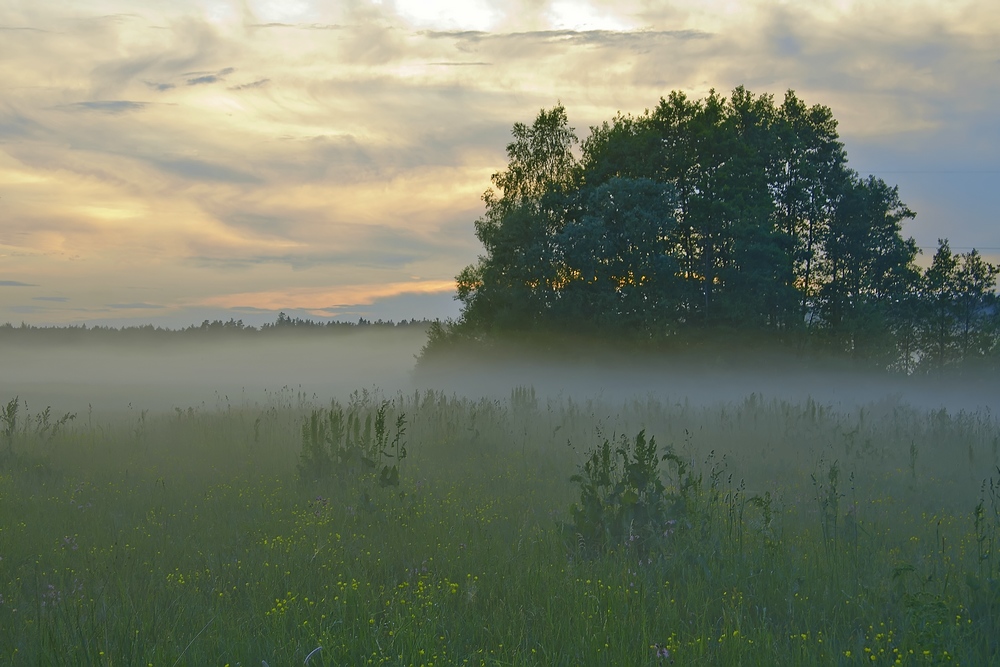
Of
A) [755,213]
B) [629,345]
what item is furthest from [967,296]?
[629,345]

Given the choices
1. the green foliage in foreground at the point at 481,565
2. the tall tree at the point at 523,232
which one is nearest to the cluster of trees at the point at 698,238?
the tall tree at the point at 523,232

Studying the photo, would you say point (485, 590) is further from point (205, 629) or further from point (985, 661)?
point (985, 661)

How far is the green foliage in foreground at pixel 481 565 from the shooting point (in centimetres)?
518

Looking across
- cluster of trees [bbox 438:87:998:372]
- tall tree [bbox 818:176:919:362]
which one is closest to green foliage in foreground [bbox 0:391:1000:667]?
cluster of trees [bbox 438:87:998:372]

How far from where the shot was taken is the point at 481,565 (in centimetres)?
679

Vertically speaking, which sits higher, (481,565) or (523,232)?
(523,232)

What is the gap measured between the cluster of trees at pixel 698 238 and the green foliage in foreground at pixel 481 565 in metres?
20.6

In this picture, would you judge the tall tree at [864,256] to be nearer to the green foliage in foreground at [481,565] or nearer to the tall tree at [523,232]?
the tall tree at [523,232]

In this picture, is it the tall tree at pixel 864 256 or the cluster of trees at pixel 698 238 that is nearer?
the cluster of trees at pixel 698 238

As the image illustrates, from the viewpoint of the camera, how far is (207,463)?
11.8 m

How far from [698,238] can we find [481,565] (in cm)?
3061

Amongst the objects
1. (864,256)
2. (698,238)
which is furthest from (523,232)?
(864,256)

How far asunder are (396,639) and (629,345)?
28.2 m

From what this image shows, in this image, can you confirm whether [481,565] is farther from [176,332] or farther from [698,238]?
[176,332]
